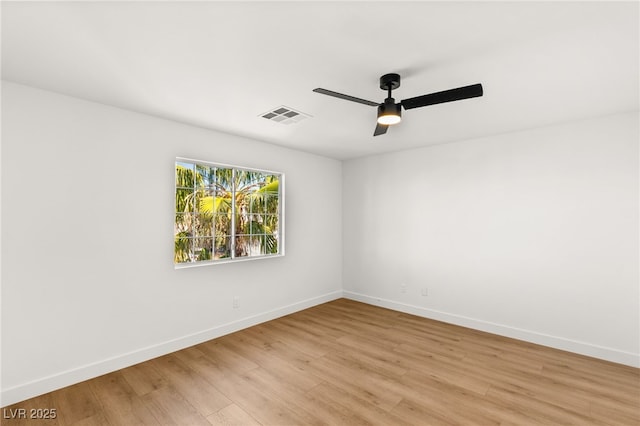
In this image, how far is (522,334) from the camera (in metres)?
3.56

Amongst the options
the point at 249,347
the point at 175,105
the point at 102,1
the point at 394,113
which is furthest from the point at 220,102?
the point at 249,347

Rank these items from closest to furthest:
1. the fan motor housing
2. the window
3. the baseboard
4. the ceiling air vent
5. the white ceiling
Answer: the white ceiling, the fan motor housing, the baseboard, the ceiling air vent, the window

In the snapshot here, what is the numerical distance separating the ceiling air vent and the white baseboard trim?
10.6ft

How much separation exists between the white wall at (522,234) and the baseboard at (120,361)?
86.8 inches

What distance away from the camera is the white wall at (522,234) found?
307 cm

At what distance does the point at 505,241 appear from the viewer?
12.2ft

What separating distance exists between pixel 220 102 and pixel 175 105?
1.50 feet

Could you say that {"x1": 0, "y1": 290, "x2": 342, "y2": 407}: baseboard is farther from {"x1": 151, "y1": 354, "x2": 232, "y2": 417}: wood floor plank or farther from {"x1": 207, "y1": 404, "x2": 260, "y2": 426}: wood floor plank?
{"x1": 207, "y1": 404, "x2": 260, "y2": 426}: wood floor plank

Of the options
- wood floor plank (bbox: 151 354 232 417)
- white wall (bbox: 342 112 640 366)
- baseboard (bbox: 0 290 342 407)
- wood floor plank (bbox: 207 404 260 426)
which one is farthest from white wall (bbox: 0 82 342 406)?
white wall (bbox: 342 112 640 366)

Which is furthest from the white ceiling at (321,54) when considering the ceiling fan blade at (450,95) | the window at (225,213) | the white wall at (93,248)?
the window at (225,213)

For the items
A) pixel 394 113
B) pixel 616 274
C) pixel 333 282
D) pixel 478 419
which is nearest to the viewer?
pixel 478 419

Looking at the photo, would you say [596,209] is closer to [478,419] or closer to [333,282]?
[478,419]

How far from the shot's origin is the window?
341 centimetres

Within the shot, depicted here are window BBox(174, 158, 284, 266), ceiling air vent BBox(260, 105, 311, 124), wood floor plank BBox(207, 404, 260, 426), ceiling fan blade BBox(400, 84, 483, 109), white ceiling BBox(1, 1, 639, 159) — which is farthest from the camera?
window BBox(174, 158, 284, 266)
